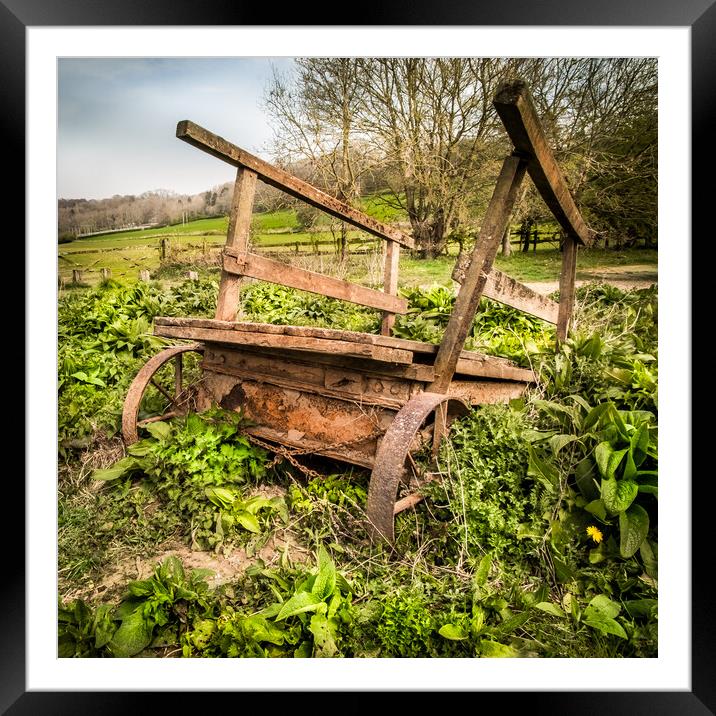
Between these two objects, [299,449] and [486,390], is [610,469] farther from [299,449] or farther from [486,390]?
[299,449]

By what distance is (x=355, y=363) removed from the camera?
8.52 feet

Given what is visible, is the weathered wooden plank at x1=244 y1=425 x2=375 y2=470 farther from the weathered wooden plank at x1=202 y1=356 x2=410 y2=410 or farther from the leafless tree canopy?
the leafless tree canopy

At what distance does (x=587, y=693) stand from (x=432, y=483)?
1143 mm

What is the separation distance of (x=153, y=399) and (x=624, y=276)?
4598 millimetres

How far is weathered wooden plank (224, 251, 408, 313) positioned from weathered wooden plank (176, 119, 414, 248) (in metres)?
0.52

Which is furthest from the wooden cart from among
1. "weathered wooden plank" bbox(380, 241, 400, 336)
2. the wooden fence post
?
the wooden fence post

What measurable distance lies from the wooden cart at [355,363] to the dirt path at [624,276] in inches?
26.3

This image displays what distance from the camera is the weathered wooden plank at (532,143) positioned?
1.87 metres

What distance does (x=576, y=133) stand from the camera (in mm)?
5113

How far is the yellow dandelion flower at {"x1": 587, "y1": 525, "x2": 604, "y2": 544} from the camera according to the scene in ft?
7.39

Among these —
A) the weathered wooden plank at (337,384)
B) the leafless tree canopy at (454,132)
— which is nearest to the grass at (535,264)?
the leafless tree canopy at (454,132)

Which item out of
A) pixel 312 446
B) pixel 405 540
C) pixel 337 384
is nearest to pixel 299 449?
pixel 312 446
